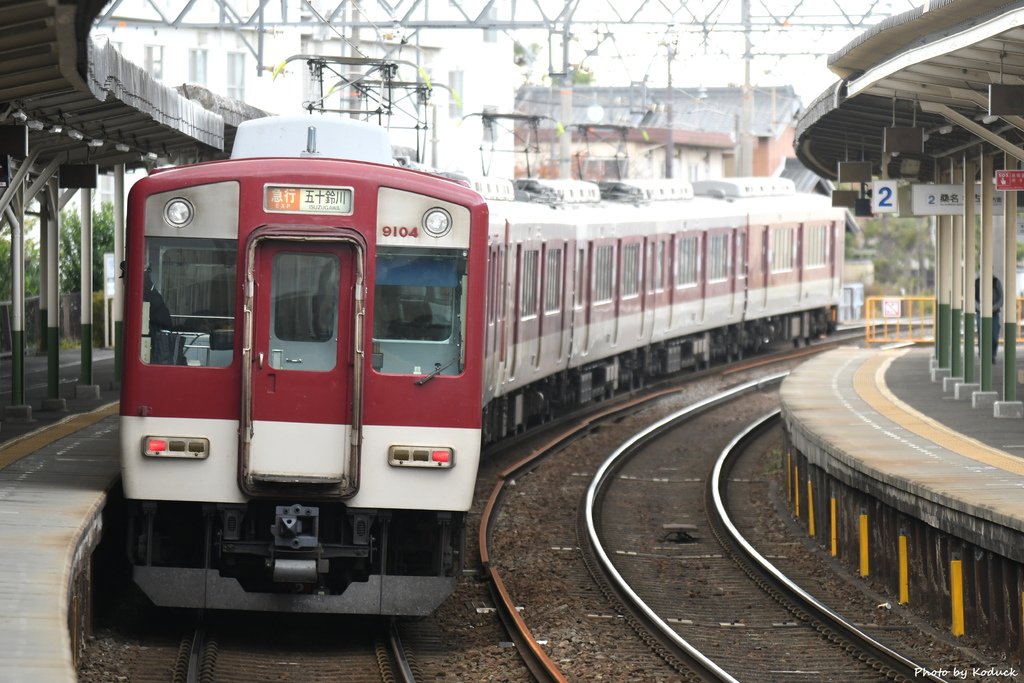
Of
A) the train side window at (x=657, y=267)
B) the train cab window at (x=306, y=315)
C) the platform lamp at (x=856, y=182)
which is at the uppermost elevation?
the platform lamp at (x=856, y=182)

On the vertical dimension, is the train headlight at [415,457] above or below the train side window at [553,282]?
below

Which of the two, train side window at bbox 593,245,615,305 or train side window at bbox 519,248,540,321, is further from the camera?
train side window at bbox 593,245,615,305

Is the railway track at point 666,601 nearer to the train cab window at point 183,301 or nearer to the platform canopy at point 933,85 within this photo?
the train cab window at point 183,301

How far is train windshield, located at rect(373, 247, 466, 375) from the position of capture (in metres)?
9.36

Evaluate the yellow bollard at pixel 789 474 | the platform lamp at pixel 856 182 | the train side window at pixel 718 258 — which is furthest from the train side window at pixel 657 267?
the yellow bollard at pixel 789 474

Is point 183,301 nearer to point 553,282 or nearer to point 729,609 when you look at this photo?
point 729,609

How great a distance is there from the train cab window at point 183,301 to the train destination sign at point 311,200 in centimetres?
43

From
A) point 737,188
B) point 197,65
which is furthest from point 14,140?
point 197,65

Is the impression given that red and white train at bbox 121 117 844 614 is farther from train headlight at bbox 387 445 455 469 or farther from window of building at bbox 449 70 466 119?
window of building at bbox 449 70 466 119

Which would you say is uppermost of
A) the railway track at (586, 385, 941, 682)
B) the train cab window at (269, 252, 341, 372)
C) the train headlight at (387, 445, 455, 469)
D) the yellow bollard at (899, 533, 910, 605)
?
the train cab window at (269, 252, 341, 372)

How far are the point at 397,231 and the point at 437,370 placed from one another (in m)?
0.80

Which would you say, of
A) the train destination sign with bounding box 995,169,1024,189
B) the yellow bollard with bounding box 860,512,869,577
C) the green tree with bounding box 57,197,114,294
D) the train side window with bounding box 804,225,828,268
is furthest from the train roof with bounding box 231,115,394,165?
the train side window with bounding box 804,225,828,268

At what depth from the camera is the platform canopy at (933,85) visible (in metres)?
11.5

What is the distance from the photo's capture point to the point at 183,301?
367 inches
